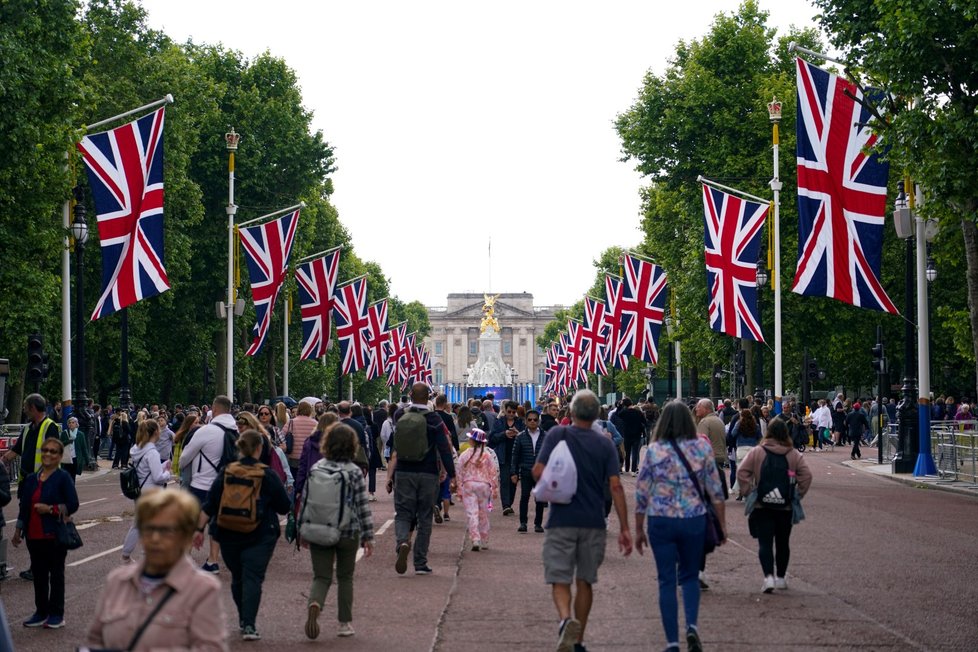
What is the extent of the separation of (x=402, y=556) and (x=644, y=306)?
1280 inches

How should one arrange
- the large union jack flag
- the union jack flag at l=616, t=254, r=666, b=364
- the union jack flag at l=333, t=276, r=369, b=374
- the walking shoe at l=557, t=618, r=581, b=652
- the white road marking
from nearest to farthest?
the walking shoe at l=557, t=618, r=581, b=652 < the white road marking < the large union jack flag < the union jack flag at l=616, t=254, r=666, b=364 < the union jack flag at l=333, t=276, r=369, b=374

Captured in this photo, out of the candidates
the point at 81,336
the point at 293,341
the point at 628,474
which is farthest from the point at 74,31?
the point at 293,341

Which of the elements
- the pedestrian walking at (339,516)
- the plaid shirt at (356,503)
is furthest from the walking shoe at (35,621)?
the plaid shirt at (356,503)

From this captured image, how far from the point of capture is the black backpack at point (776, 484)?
12.5 m

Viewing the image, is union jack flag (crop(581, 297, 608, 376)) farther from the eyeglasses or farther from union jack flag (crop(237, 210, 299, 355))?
the eyeglasses

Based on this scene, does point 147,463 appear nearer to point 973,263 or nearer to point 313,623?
point 313,623

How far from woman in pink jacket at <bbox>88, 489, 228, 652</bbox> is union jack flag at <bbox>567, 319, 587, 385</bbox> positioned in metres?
61.7

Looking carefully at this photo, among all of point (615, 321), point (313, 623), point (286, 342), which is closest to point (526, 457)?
point (313, 623)

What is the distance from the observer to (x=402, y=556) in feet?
44.3

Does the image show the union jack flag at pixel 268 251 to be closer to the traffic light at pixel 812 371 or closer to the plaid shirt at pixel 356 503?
the traffic light at pixel 812 371

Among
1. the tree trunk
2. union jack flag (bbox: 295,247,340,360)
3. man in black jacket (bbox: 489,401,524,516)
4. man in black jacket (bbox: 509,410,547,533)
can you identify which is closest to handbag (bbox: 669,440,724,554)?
man in black jacket (bbox: 509,410,547,533)

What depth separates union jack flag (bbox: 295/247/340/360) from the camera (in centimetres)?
4612

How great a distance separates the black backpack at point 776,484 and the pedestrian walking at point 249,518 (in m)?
4.30

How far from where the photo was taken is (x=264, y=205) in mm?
53938
